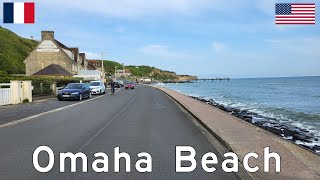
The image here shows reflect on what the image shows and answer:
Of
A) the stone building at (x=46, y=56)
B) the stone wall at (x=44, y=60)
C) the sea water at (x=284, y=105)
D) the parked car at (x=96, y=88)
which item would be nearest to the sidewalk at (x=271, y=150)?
the sea water at (x=284, y=105)

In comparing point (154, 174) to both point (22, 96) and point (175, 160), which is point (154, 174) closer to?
point (175, 160)

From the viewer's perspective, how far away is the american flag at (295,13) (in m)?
11.9

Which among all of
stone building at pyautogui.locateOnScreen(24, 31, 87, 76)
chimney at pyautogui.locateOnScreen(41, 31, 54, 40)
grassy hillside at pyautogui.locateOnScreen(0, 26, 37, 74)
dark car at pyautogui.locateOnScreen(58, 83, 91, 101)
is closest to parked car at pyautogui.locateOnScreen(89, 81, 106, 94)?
dark car at pyautogui.locateOnScreen(58, 83, 91, 101)

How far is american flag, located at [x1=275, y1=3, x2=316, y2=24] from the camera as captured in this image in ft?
39.0

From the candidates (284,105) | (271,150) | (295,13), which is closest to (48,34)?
(284,105)

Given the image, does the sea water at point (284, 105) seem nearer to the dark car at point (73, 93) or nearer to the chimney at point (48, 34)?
the dark car at point (73, 93)

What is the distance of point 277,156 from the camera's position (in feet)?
28.8

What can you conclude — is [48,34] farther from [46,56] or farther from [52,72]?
[52,72]

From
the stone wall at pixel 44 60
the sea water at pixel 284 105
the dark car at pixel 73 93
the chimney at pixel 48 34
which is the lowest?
the sea water at pixel 284 105

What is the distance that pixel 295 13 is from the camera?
1216cm

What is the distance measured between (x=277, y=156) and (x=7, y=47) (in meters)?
127

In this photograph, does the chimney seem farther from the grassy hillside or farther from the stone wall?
the grassy hillside

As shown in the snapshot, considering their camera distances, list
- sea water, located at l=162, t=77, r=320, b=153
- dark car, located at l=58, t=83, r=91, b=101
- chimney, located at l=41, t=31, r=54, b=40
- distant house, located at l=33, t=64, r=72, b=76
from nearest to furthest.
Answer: sea water, located at l=162, t=77, r=320, b=153 < dark car, located at l=58, t=83, r=91, b=101 < distant house, located at l=33, t=64, r=72, b=76 < chimney, located at l=41, t=31, r=54, b=40

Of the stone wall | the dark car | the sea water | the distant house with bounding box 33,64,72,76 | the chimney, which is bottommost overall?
the sea water
